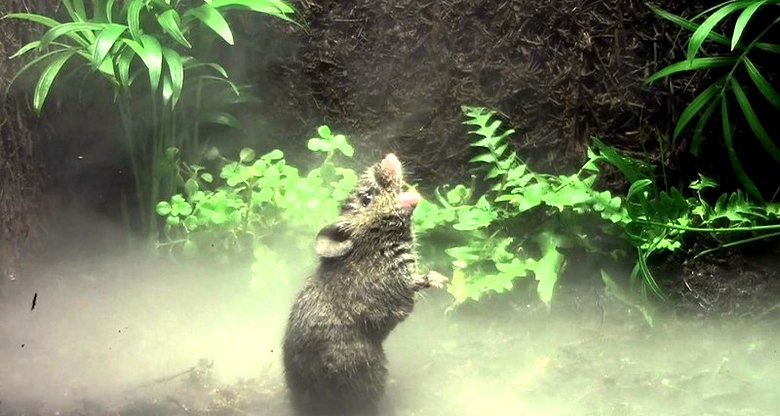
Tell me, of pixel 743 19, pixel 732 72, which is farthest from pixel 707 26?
pixel 732 72

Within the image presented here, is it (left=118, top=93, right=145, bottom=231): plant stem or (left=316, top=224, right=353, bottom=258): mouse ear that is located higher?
(left=316, top=224, right=353, bottom=258): mouse ear

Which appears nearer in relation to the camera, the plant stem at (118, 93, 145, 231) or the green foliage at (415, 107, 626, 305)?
the green foliage at (415, 107, 626, 305)

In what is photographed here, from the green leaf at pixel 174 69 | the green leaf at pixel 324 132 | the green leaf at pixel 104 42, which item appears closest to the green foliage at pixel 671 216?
the green leaf at pixel 324 132

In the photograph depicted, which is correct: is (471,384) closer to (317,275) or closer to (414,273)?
(414,273)

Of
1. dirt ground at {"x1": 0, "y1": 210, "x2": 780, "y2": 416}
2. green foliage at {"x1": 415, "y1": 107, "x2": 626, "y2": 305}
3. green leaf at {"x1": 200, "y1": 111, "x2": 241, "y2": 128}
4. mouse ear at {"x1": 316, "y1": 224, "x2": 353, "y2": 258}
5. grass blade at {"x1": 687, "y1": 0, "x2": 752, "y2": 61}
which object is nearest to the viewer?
dirt ground at {"x1": 0, "y1": 210, "x2": 780, "y2": 416}

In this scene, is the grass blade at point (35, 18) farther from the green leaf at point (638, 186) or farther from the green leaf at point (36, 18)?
the green leaf at point (638, 186)

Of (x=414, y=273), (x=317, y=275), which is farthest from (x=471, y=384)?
(x=317, y=275)

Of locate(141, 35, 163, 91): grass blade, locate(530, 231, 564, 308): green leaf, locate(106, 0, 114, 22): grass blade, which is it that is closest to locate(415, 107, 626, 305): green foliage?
locate(530, 231, 564, 308): green leaf

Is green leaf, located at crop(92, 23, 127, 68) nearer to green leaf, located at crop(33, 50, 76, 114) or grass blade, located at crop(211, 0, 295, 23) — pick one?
green leaf, located at crop(33, 50, 76, 114)
